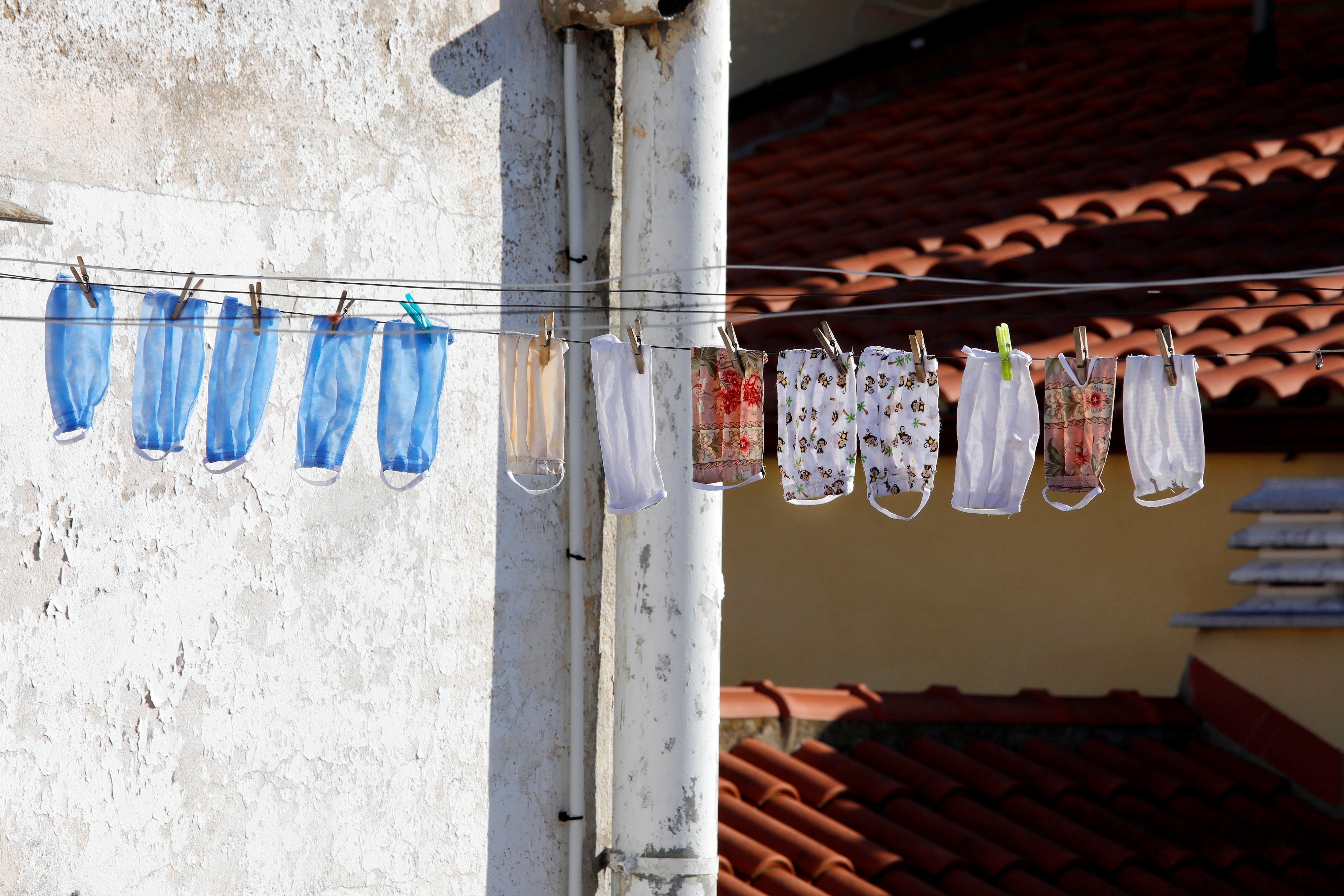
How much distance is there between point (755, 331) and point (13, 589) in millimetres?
3738

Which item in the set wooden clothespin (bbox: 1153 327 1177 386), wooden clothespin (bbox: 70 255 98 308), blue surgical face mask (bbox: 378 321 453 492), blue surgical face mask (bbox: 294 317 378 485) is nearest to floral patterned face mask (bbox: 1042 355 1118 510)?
wooden clothespin (bbox: 1153 327 1177 386)

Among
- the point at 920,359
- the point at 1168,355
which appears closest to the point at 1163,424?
the point at 1168,355

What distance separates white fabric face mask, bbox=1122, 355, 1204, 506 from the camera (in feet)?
12.5

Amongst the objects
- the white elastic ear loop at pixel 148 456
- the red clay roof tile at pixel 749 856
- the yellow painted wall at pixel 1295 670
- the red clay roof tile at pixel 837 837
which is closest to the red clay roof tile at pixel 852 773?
the red clay roof tile at pixel 837 837

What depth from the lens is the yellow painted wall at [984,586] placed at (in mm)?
6160

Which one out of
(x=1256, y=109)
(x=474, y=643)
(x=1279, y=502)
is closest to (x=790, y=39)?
(x=1256, y=109)

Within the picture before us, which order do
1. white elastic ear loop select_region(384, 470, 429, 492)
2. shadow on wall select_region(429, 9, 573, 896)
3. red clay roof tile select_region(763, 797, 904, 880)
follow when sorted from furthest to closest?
red clay roof tile select_region(763, 797, 904, 880)
shadow on wall select_region(429, 9, 573, 896)
white elastic ear loop select_region(384, 470, 429, 492)

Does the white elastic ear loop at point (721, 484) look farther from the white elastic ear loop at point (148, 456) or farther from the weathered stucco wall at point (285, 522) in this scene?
the white elastic ear loop at point (148, 456)

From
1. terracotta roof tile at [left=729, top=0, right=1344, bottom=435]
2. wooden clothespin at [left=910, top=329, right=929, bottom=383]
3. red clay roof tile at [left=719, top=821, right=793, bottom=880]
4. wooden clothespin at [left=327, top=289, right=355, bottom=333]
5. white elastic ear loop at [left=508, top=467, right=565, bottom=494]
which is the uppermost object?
terracotta roof tile at [left=729, top=0, right=1344, bottom=435]

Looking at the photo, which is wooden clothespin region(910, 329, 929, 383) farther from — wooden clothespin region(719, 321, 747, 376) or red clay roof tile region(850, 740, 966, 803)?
red clay roof tile region(850, 740, 966, 803)

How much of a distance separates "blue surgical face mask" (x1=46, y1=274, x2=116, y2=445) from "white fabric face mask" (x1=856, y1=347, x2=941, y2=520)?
185 cm

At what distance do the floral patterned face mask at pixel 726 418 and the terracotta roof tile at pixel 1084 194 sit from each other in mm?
746

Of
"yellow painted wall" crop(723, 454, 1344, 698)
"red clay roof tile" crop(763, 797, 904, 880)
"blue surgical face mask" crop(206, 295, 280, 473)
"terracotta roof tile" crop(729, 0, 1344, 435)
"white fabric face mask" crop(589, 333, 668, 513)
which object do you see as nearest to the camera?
"blue surgical face mask" crop(206, 295, 280, 473)

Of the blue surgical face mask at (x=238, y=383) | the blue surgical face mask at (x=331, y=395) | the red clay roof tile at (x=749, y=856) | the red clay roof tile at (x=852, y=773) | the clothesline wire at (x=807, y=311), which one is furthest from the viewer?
the red clay roof tile at (x=852, y=773)
